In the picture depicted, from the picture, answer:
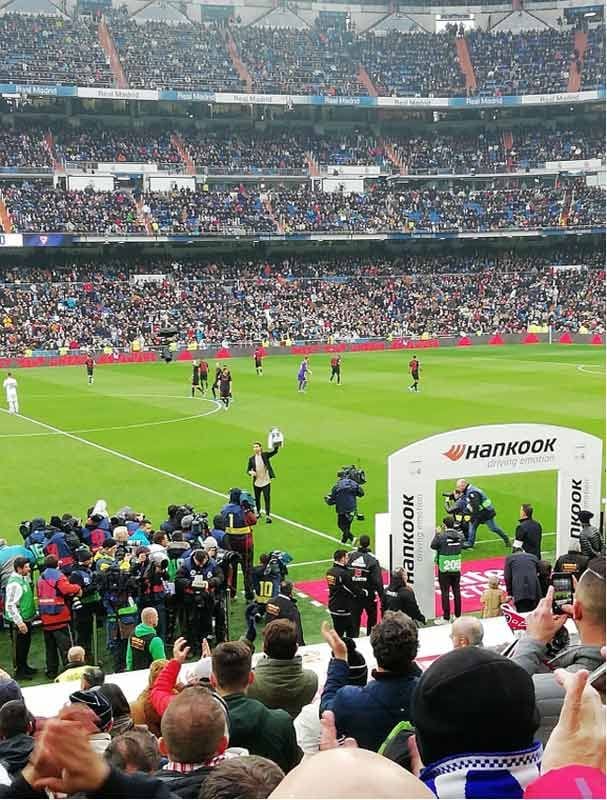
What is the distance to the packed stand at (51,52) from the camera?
224 feet

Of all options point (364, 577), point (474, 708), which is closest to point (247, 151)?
point (364, 577)

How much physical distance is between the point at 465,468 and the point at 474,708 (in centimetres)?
1202

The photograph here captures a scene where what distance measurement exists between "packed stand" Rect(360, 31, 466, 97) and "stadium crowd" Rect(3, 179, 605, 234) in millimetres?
8862

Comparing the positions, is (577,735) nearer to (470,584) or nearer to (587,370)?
(470,584)

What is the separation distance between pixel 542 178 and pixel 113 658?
71.0m

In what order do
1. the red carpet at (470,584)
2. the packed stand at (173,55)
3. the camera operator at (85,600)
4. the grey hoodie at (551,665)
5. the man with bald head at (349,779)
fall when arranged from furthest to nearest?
the packed stand at (173,55) < the red carpet at (470,584) < the camera operator at (85,600) < the grey hoodie at (551,665) < the man with bald head at (349,779)

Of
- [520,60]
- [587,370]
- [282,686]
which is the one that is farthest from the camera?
[520,60]

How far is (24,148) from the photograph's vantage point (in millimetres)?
67375

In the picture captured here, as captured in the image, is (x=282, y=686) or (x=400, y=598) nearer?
(x=282, y=686)

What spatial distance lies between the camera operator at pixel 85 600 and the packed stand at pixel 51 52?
199 ft

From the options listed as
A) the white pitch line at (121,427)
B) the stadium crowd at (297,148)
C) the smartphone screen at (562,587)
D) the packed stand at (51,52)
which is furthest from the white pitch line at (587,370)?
the packed stand at (51,52)

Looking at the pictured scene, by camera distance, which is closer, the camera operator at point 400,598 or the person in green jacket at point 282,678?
the person in green jacket at point 282,678

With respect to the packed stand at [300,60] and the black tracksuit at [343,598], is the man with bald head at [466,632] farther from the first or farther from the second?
the packed stand at [300,60]

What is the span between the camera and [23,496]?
904 inches
